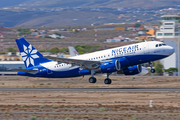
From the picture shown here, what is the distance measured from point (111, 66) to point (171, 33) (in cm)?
8379

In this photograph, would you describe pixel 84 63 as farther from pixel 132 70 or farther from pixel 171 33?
pixel 171 33

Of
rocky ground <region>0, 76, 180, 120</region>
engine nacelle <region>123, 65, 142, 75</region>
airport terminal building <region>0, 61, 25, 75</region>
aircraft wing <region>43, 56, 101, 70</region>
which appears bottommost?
rocky ground <region>0, 76, 180, 120</region>

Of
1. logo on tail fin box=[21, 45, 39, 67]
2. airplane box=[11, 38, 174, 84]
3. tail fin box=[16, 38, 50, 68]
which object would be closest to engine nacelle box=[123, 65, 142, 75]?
airplane box=[11, 38, 174, 84]

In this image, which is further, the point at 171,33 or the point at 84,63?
the point at 171,33

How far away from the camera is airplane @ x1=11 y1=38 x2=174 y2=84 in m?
44.6

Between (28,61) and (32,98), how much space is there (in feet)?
53.5

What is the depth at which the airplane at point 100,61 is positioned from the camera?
4456cm

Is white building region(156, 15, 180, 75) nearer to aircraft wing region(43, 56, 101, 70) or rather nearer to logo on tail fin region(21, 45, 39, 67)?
logo on tail fin region(21, 45, 39, 67)

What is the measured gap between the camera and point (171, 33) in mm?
122500

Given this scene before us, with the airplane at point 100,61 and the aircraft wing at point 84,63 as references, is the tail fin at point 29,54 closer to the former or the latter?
the airplane at point 100,61

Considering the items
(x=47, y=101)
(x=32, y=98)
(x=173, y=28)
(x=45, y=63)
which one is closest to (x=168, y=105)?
(x=47, y=101)

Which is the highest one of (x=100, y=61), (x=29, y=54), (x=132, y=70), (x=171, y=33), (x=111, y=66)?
(x=171, y=33)

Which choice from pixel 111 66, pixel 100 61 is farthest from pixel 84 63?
pixel 111 66

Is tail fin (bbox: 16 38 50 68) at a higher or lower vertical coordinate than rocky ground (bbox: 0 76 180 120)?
higher
